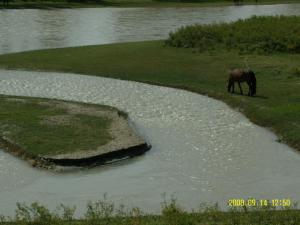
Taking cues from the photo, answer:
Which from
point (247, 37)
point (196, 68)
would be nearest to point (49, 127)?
point (196, 68)

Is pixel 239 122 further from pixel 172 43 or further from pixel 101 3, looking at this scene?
pixel 101 3

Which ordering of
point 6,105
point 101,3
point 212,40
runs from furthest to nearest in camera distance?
point 101,3, point 212,40, point 6,105

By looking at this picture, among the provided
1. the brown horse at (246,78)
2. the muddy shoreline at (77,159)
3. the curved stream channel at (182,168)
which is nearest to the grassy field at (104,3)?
the brown horse at (246,78)

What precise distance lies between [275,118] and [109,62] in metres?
12.2

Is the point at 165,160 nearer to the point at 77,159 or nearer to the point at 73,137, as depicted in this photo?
the point at 77,159

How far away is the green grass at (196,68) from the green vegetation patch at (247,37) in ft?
3.22

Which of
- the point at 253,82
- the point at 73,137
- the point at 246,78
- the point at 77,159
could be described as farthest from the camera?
the point at 246,78

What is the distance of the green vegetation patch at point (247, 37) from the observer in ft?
100

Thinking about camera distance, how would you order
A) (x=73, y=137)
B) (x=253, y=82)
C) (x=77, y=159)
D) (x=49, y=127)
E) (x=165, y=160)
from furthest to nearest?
(x=253, y=82)
(x=49, y=127)
(x=73, y=137)
(x=165, y=160)
(x=77, y=159)

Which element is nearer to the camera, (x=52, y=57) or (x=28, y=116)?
(x=28, y=116)

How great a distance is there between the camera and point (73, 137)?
15.9m

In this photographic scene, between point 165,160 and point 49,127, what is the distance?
12.5 ft

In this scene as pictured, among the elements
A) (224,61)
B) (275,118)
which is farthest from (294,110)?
(224,61)

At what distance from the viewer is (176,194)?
12.3 meters
